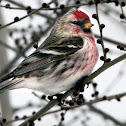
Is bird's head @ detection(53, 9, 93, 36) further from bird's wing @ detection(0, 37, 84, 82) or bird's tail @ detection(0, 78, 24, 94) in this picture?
bird's tail @ detection(0, 78, 24, 94)

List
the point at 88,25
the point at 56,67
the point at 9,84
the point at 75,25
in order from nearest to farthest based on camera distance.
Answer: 1. the point at 9,84
2. the point at 56,67
3. the point at 88,25
4. the point at 75,25

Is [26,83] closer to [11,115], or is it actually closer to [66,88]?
[66,88]

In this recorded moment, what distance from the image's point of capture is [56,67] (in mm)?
4023

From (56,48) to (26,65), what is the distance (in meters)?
0.46

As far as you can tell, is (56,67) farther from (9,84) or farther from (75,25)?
(75,25)

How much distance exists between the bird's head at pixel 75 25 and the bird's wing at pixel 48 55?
212mm

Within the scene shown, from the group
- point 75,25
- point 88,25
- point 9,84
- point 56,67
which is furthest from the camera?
point 75,25

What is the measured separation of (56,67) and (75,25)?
844 millimetres

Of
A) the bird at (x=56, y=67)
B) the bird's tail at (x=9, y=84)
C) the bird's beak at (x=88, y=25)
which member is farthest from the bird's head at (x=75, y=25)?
the bird's tail at (x=9, y=84)

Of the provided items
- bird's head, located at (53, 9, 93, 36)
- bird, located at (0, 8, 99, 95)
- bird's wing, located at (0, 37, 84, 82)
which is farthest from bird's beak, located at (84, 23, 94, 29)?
bird's wing, located at (0, 37, 84, 82)

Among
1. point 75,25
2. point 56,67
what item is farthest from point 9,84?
point 75,25

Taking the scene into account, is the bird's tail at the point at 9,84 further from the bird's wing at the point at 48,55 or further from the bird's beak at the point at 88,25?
the bird's beak at the point at 88,25

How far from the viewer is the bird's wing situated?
3.94 metres

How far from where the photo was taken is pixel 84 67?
A: 397 centimetres
